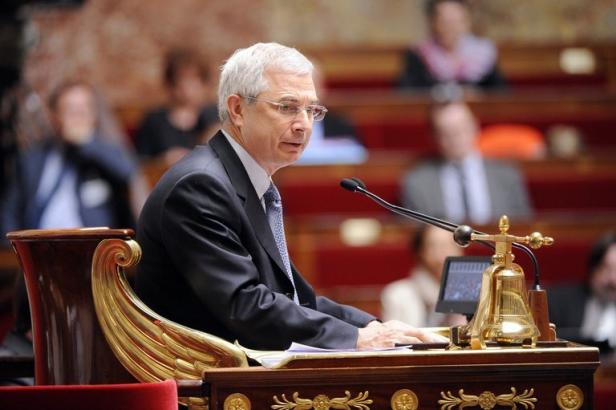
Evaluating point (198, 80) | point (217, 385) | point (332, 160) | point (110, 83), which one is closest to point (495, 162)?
point (332, 160)

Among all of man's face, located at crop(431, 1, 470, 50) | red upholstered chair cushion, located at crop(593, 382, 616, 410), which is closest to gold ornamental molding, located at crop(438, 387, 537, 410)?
red upholstered chair cushion, located at crop(593, 382, 616, 410)

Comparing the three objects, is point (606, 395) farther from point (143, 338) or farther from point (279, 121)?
point (143, 338)

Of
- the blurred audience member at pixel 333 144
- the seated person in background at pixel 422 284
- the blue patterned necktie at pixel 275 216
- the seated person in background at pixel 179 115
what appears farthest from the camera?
the seated person in background at pixel 179 115

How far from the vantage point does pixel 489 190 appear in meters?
5.39

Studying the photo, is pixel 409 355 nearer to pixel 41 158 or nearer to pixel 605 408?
pixel 605 408

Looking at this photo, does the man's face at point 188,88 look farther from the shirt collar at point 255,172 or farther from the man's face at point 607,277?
the shirt collar at point 255,172

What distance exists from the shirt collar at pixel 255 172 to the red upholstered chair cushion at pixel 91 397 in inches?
21.7

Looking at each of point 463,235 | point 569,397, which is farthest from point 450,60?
point 569,397

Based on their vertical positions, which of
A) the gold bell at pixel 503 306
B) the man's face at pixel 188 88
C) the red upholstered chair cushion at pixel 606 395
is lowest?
the red upholstered chair cushion at pixel 606 395

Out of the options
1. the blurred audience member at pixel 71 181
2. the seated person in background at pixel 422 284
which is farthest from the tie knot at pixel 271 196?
the blurred audience member at pixel 71 181

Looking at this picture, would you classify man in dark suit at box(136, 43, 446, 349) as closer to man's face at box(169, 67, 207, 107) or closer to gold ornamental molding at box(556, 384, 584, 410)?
gold ornamental molding at box(556, 384, 584, 410)

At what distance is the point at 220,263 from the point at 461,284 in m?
0.54

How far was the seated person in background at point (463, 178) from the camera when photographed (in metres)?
5.30

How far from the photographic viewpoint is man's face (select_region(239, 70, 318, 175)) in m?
2.44
